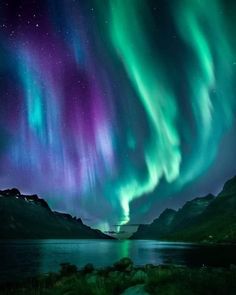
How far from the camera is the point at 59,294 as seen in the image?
22.0 metres

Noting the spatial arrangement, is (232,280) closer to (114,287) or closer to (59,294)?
(114,287)

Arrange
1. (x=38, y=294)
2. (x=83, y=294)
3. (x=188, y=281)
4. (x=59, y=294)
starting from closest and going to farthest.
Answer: (x=188, y=281) → (x=83, y=294) → (x=59, y=294) → (x=38, y=294)

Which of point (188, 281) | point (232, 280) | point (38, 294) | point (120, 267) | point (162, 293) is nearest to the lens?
point (162, 293)

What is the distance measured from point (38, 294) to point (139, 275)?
6816mm

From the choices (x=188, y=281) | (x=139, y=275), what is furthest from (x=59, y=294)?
(x=188, y=281)

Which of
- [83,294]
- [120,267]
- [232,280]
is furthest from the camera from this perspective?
[120,267]

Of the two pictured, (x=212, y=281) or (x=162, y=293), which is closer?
(x=162, y=293)

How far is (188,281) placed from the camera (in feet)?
54.4

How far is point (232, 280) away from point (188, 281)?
2.70m

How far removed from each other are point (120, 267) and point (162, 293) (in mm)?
37071

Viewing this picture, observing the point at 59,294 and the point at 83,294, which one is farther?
the point at 59,294

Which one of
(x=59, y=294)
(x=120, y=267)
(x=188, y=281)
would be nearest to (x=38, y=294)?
(x=59, y=294)

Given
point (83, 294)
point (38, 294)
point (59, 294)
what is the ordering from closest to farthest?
point (83, 294) → point (59, 294) → point (38, 294)

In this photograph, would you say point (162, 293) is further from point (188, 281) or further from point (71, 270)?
point (71, 270)
